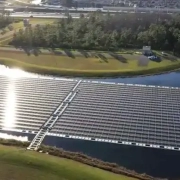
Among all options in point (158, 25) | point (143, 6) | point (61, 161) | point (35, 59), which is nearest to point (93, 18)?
point (158, 25)

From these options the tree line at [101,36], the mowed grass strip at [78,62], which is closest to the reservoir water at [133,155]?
the mowed grass strip at [78,62]

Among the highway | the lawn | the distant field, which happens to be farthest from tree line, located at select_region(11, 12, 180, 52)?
the lawn

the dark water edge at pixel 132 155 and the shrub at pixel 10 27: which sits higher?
the shrub at pixel 10 27

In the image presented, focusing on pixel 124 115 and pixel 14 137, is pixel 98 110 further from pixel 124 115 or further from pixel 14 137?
pixel 14 137

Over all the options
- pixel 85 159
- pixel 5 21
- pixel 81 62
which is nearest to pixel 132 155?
pixel 85 159

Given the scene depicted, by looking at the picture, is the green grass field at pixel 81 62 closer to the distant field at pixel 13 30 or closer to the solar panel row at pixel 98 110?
the solar panel row at pixel 98 110

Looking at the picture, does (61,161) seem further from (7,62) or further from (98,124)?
(7,62)

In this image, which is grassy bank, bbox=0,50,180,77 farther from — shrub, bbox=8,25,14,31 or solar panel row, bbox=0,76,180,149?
shrub, bbox=8,25,14,31
